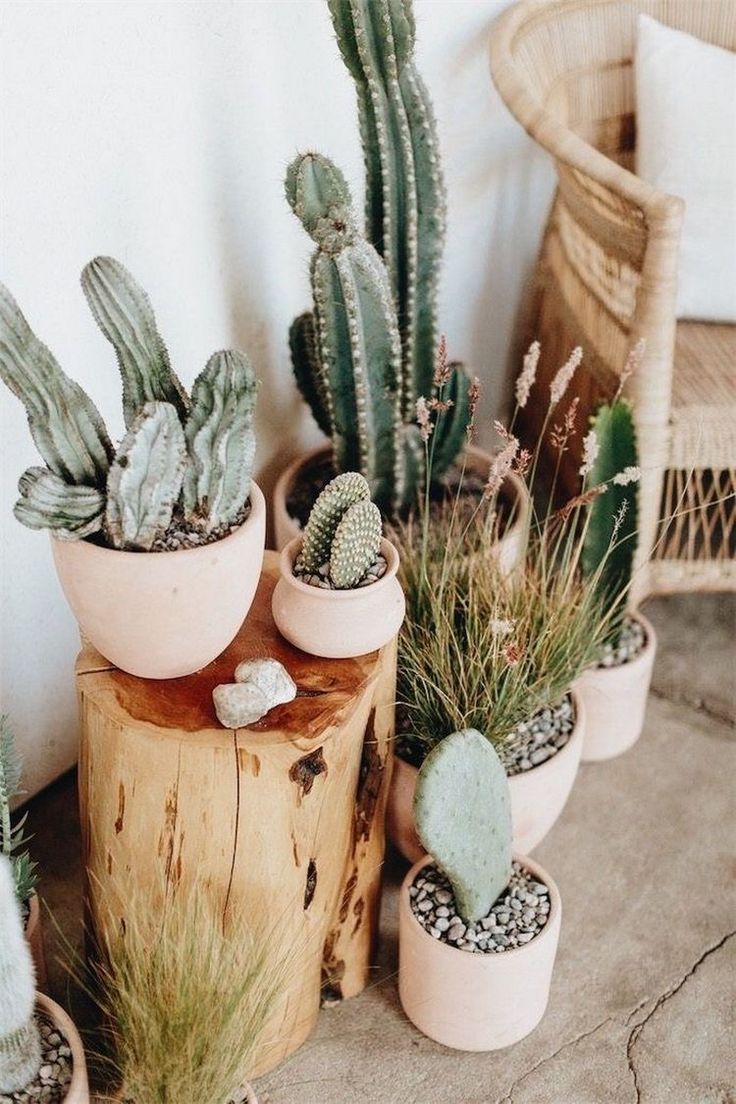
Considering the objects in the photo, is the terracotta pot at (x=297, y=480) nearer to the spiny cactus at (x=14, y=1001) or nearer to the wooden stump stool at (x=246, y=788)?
the wooden stump stool at (x=246, y=788)

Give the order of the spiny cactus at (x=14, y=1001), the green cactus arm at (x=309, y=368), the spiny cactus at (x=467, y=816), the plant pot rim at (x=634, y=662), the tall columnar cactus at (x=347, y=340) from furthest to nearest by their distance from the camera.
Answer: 1. the plant pot rim at (x=634, y=662)
2. the green cactus arm at (x=309, y=368)
3. the tall columnar cactus at (x=347, y=340)
4. the spiny cactus at (x=467, y=816)
5. the spiny cactus at (x=14, y=1001)

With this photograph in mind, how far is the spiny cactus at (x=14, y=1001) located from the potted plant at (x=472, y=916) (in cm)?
45

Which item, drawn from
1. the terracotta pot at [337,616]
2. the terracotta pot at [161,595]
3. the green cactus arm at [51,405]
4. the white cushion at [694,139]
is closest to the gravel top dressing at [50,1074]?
the terracotta pot at [161,595]

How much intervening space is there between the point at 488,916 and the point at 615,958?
0.31 meters

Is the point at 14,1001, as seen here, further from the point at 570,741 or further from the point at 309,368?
the point at 309,368

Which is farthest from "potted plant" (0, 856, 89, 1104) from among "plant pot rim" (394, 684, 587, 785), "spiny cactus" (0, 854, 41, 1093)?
Result: "plant pot rim" (394, 684, 587, 785)

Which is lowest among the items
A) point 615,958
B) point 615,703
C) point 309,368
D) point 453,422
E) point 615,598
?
point 615,958

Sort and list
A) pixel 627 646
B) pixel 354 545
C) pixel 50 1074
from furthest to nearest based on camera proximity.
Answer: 1. pixel 627 646
2. pixel 354 545
3. pixel 50 1074

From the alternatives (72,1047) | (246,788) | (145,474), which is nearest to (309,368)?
(145,474)

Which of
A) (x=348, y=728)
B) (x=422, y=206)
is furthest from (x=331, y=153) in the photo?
(x=348, y=728)

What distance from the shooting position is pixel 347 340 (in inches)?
64.2

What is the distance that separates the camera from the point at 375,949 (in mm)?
1605

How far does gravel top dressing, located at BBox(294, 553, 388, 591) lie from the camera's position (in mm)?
1366

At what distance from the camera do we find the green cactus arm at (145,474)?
116cm
